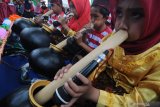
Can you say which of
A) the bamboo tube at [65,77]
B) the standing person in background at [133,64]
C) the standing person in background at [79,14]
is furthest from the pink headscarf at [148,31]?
the standing person in background at [79,14]

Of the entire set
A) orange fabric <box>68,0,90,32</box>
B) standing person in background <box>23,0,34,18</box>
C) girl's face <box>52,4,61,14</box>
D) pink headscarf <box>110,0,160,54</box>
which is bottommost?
standing person in background <box>23,0,34,18</box>

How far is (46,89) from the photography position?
862mm

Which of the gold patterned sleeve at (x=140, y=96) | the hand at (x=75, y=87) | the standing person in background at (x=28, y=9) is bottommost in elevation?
the standing person in background at (x=28, y=9)

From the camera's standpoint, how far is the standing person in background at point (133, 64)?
0.85 metres

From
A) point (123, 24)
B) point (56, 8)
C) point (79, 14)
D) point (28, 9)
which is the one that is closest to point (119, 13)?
point (123, 24)

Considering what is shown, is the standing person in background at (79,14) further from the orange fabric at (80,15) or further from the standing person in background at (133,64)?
the standing person in background at (133,64)

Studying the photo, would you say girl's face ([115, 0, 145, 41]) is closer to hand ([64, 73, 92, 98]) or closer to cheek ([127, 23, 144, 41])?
cheek ([127, 23, 144, 41])

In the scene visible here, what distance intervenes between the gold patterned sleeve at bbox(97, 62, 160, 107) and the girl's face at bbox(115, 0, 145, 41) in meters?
0.18

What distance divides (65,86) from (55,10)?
2.67 m

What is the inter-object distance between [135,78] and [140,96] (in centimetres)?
14

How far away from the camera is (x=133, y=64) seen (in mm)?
988

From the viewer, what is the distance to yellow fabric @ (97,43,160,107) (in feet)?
2.79

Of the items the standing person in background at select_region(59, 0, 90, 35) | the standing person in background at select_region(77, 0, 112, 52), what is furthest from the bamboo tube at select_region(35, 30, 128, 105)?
the standing person in background at select_region(59, 0, 90, 35)

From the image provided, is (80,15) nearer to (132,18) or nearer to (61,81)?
(132,18)
